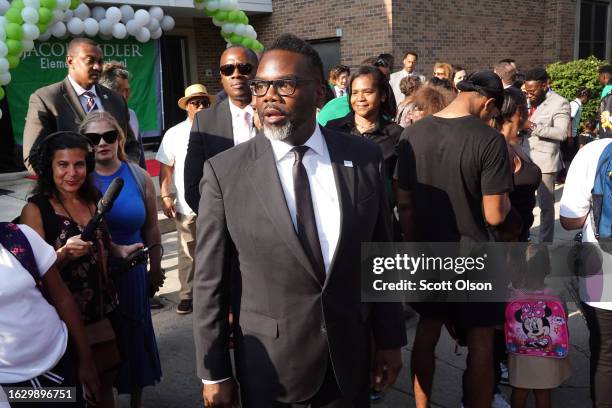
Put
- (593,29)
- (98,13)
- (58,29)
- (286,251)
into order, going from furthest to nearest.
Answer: (593,29), (98,13), (58,29), (286,251)

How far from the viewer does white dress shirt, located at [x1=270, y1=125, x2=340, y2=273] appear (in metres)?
2.17

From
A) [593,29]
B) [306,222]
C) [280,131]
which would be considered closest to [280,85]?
[280,131]

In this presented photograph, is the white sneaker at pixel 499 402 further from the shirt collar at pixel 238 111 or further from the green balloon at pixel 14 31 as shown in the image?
the green balloon at pixel 14 31

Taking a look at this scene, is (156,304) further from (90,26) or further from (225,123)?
(90,26)

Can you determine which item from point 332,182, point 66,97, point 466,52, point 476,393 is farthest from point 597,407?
point 466,52

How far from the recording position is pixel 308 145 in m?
2.25

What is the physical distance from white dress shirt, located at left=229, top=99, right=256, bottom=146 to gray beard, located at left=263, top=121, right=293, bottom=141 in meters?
1.55

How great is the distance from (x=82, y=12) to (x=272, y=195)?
9126 mm

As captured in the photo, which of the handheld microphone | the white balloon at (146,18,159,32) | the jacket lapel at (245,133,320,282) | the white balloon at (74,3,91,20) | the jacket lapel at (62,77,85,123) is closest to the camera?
the jacket lapel at (245,133,320,282)

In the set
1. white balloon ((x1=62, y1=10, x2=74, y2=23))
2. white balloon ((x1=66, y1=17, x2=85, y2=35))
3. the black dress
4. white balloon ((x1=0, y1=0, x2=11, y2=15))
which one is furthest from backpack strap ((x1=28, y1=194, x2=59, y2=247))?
white balloon ((x1=66, y1=17, x2=85, y2=35))

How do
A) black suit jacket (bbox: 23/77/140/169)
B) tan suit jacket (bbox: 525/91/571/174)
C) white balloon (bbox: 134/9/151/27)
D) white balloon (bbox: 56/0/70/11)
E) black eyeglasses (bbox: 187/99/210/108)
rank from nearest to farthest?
black suit jacket (bbox: 23/77/140/169) < black eyeglasses (bbox: 187/99/210/108) < tan suit jacket (bbox: 525/91/571/174) < white balloon (bbox: 56/0/70/11) < white balloon (bbox: 134/9/151/27)

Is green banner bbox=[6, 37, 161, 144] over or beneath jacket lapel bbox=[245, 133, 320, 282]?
over

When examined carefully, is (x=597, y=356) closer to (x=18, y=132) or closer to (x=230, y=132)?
(x=230, y=132)

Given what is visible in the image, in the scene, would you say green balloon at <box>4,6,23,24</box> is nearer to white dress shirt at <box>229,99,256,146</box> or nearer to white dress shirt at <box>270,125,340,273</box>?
white dress shirt at <box>229,99,256,146</box>
